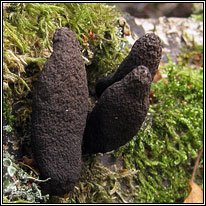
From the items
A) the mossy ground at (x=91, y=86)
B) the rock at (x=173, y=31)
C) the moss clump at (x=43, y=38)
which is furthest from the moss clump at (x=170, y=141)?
the moss clump at (x=43, y=38)

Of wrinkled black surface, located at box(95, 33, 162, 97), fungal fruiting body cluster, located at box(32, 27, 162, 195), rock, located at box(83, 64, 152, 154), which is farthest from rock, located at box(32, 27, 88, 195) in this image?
wrinkled black surface, located at box(95, 33, 162, 97)

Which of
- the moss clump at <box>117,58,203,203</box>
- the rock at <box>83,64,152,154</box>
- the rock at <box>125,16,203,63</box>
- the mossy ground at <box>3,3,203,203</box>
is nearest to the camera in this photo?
the rock at <box>83,64,152,154</box>

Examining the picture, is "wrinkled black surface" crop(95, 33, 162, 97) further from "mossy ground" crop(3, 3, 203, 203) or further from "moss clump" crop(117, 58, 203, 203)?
"moss clump" crop(117, 58, 203, 203)

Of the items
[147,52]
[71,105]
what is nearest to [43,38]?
[71,105]

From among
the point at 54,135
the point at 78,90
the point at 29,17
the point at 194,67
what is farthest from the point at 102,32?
the point at 194,67

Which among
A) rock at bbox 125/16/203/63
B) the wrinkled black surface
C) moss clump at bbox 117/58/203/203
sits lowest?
moss clump at bbox 117/58/203/203

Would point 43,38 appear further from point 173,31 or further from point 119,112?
point 173,31
